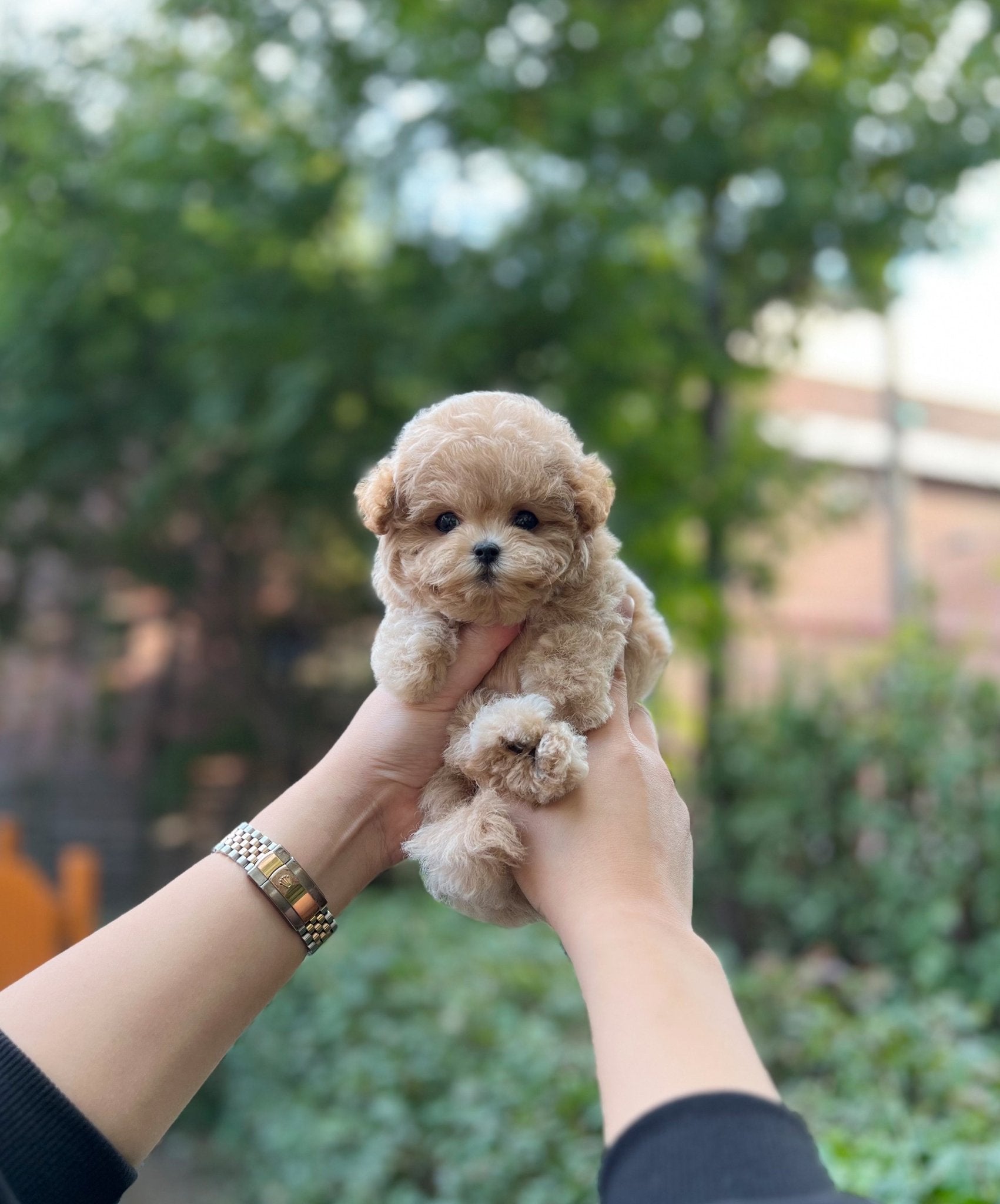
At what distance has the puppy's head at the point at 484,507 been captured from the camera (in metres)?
1.47

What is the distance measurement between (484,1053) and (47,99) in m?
6.58

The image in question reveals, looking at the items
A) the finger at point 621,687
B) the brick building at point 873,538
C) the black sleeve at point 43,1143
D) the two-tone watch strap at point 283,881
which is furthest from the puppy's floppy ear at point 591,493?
the brick building at point 873,538

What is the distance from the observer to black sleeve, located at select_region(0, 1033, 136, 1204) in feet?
4.47

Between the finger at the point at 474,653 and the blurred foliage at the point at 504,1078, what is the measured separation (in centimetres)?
203

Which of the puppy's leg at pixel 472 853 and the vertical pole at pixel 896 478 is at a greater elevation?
the puppy's leg at pixel 472 853

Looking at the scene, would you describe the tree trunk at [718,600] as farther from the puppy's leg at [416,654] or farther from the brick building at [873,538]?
the puppy's leg at [416,654]

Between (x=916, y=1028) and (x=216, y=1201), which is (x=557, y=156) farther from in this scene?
(x=216, y=1201)

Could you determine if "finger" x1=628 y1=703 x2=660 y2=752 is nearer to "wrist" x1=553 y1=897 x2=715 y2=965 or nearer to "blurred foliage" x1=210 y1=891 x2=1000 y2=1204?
"wrist" x1=553 y1=897 x2=715 y2=965

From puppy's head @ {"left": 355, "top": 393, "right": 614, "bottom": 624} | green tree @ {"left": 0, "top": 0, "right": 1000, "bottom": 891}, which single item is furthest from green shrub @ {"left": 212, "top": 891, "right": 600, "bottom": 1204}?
puppy's head @ {"left": 355, "top": 393, "right": 614, "bottom": 624}

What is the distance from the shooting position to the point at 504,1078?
4238 mm

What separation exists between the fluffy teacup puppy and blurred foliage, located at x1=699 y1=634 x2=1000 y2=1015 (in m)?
A: 4.03

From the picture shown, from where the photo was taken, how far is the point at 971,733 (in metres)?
5.25

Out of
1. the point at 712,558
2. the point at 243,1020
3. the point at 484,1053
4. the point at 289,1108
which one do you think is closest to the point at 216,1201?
the point at 289,1108

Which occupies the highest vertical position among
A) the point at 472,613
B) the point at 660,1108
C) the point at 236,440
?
the point at 472,613
